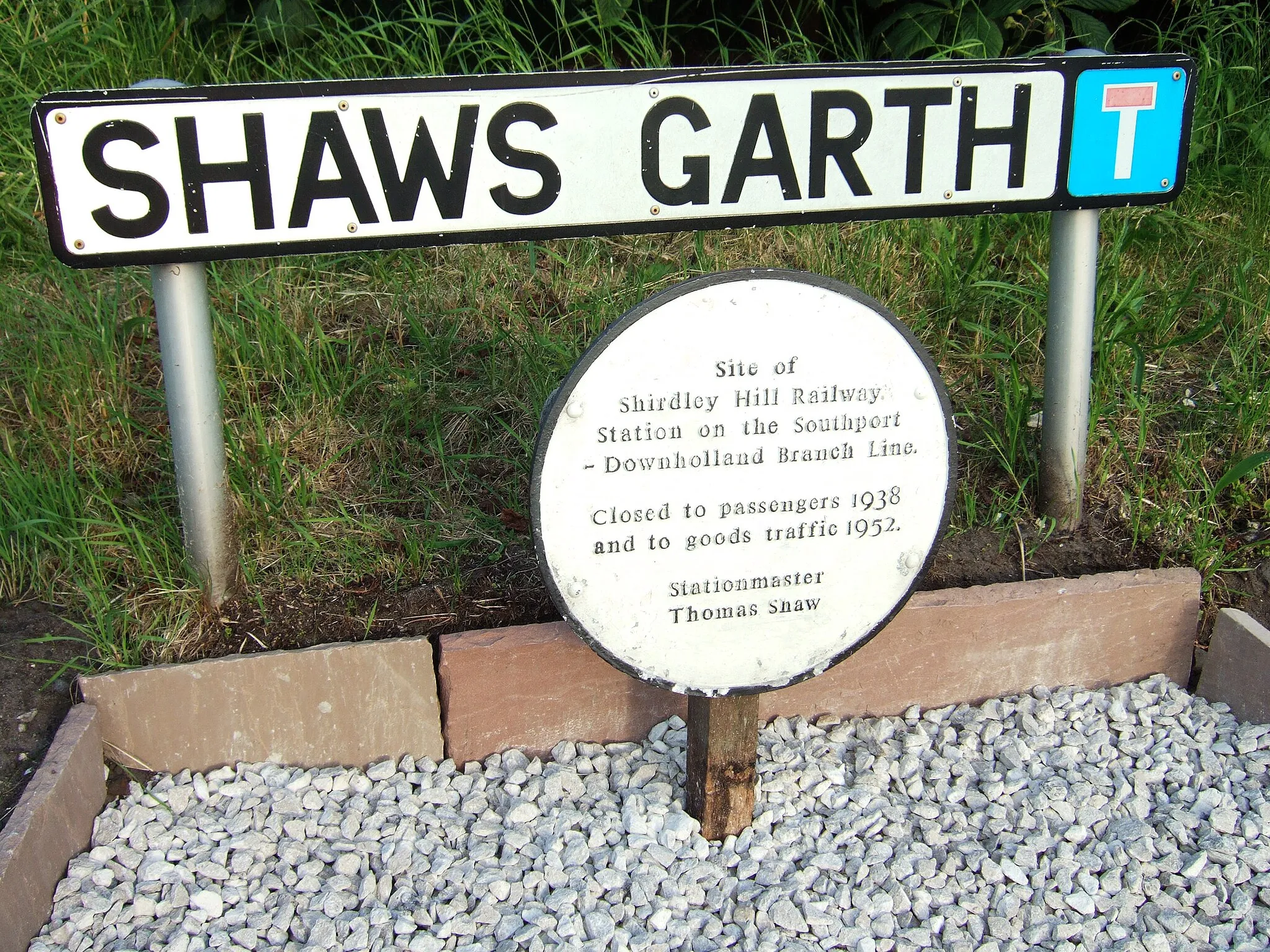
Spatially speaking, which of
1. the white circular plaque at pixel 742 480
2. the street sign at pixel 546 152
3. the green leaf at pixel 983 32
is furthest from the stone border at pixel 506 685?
the green leaf at pixel 983 32

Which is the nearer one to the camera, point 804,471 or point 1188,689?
point 804,471

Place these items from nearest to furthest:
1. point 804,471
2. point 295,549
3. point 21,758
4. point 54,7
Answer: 1. point 804,471
2. point 21,758
3. point 295,549
4. point 54,7

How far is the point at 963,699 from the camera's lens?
2396 millimetres

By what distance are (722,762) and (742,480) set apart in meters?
0.52

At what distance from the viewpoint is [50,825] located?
1.84 m

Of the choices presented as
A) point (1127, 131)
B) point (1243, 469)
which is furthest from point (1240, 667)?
point (1127, 131)

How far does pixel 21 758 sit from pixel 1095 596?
208 centimetres

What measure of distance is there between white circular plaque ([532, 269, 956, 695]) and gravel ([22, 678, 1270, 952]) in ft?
1.17

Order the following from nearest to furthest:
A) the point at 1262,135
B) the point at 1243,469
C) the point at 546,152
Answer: the point at 546,152 → the point at 1243,469 → the point at 1262,135

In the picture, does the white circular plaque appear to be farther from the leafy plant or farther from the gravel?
the leafy plant

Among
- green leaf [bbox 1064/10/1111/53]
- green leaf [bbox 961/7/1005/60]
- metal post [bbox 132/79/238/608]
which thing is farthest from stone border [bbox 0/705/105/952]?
green leaf [bbox 1064/10/1111/53]

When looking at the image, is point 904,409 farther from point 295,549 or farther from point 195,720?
point 195,720

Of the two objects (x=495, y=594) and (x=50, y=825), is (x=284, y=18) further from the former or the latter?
(x=50, y=825)

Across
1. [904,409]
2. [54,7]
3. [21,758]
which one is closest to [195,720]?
[21,758]
